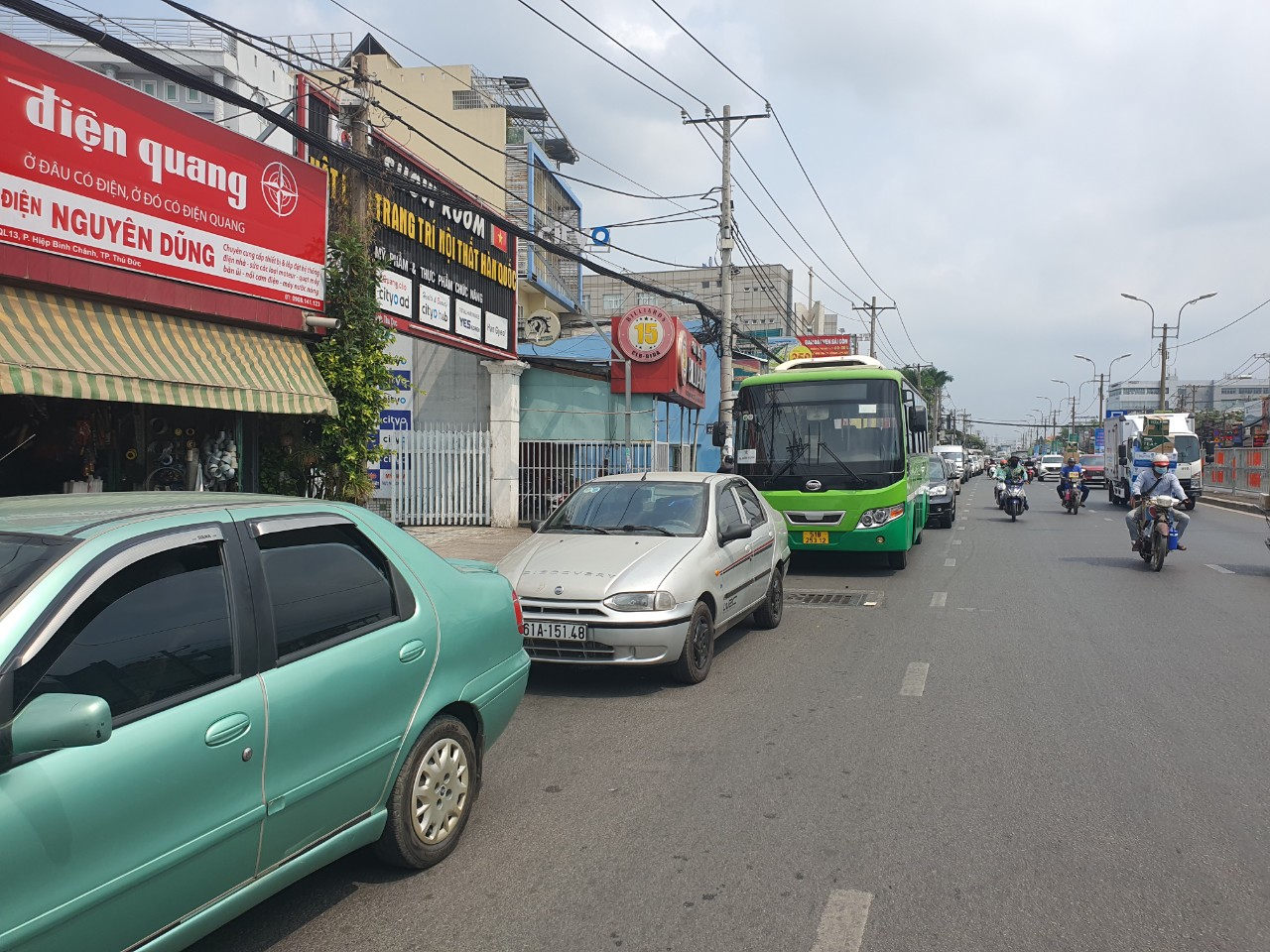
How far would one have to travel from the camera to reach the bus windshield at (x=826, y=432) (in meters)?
12.8

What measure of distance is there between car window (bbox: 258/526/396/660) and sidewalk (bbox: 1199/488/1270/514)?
2882 cm

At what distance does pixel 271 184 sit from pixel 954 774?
29.9ft

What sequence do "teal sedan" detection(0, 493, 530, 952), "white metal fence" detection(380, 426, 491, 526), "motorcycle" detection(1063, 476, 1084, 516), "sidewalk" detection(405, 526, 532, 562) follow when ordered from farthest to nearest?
"motorcycle" detection(1063, 476, 1084, 516), "white metal fence" detection(380, 426, 491, 526), "sidewalk" detection(405, 526, 532, 562), "teal sedan" detection(0, 493, 530, 952)

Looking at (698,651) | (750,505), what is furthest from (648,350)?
(698,651)

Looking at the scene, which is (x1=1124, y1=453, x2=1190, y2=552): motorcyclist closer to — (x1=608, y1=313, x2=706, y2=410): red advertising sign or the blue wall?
the blue wall

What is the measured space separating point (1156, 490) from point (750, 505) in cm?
770

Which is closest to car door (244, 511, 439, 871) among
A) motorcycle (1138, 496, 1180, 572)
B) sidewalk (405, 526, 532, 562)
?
sidewalk (405, 526, 532, 562)

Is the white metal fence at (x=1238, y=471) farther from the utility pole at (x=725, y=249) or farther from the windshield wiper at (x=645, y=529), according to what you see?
the windshield wiper at (x=645, y=529)

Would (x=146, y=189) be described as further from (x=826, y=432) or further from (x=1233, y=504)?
(x=1233, y=504)

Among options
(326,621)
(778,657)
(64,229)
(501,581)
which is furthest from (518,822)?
(64,229)

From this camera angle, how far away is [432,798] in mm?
3838

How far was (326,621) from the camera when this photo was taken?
11.2ft

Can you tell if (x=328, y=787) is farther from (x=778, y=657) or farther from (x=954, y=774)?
(x=778, y=657)

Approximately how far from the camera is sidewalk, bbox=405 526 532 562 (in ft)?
47.7
